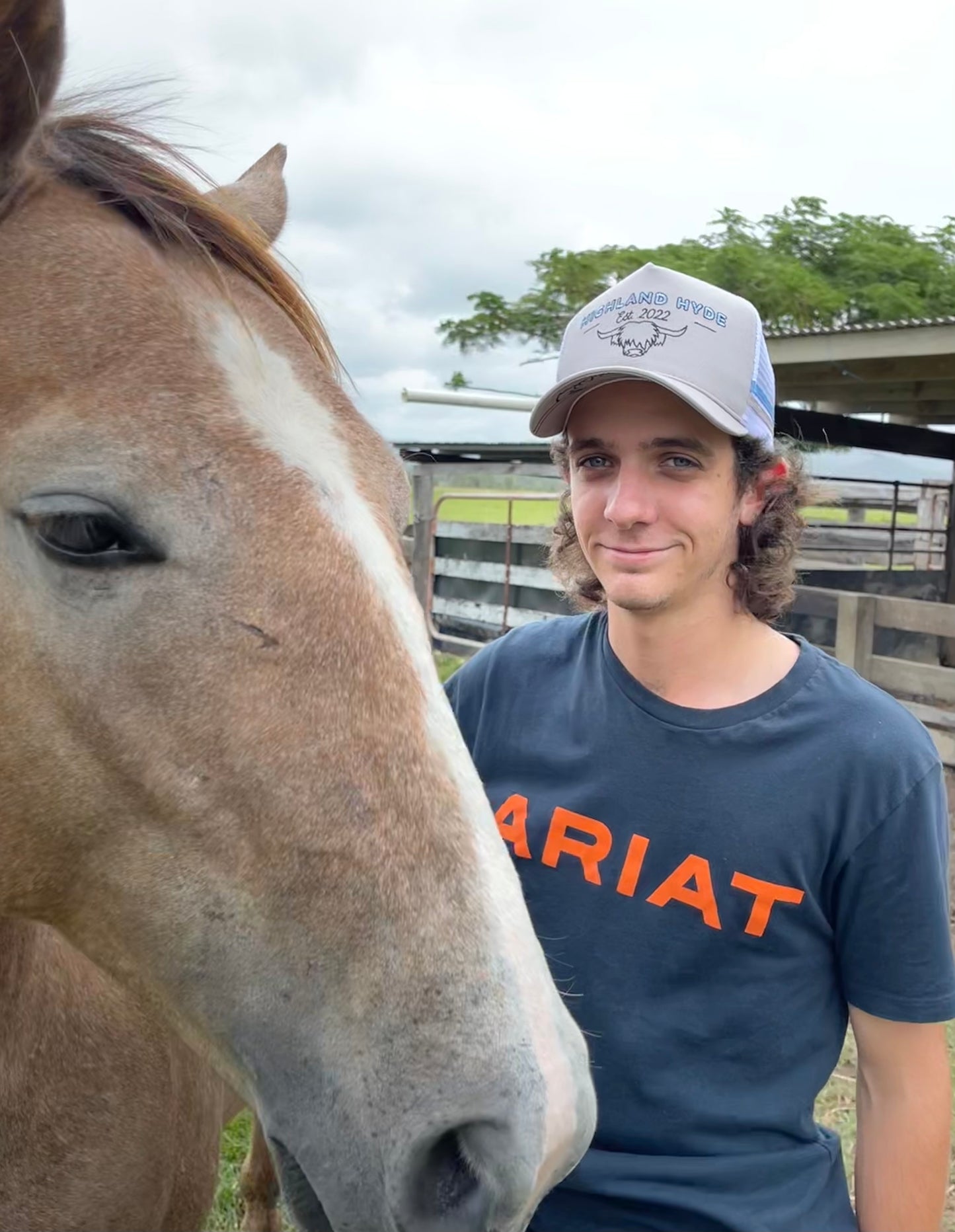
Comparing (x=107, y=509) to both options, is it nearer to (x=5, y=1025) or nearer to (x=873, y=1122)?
(x=5, y=1025)

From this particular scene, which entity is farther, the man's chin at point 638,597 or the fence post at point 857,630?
the fence post at point 857,630

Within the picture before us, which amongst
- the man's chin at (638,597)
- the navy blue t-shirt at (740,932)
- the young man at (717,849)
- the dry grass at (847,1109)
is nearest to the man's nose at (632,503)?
the young man at (717,849)

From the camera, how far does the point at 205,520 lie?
127 centimetres

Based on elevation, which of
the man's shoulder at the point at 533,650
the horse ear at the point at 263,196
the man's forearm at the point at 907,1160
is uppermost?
the horse ear at the point at 263,196

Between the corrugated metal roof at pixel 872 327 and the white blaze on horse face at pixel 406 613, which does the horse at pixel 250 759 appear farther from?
the corrugated metal roof at pixel 872 327

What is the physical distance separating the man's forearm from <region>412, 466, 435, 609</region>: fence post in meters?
9.47

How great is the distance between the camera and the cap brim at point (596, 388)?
1.66m

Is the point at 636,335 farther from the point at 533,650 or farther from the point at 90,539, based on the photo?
the point at 90,539

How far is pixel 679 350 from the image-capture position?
1.72 meters

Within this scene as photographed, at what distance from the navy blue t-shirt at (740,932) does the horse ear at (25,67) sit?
53.5 inches

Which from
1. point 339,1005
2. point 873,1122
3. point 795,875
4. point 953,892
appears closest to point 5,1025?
point 339,1005

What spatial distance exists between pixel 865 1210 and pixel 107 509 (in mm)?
1708

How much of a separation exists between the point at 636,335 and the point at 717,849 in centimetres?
92

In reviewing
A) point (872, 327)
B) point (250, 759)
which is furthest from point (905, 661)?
point (250, 759)
